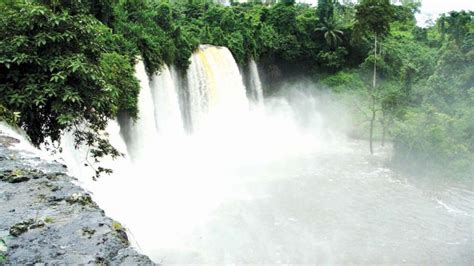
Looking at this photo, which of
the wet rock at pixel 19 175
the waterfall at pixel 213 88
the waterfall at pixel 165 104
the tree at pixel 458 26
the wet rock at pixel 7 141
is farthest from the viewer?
the tree at pixel 458 26

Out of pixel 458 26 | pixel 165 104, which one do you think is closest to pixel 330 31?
pixel 458 26

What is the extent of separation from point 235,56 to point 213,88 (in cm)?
451

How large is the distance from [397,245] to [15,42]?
11109mm

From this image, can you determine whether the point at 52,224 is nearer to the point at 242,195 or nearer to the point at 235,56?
the point at 242,195

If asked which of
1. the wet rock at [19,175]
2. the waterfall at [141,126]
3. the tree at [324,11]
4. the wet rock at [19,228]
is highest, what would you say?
the tree at [324,11]

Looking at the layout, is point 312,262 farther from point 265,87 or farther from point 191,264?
point 265,87

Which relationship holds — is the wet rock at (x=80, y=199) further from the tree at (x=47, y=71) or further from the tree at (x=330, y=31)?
the tree at (x=330, y=31)

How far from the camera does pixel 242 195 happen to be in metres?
15.9

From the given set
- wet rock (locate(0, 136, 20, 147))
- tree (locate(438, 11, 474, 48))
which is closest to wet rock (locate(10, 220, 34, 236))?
wet rock (locate(0, 136, 20, 147))

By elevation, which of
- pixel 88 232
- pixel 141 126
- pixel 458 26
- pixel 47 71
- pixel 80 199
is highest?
pixel 458 26

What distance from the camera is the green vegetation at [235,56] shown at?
6.46 meters

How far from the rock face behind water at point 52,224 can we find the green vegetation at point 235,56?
5.50 ft

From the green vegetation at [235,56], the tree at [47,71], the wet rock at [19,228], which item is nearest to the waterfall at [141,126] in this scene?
the green vegetation at [235,56]

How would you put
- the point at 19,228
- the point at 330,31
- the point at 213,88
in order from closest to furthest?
the point at 19,228, the point at 213,88, the point at 330,31
